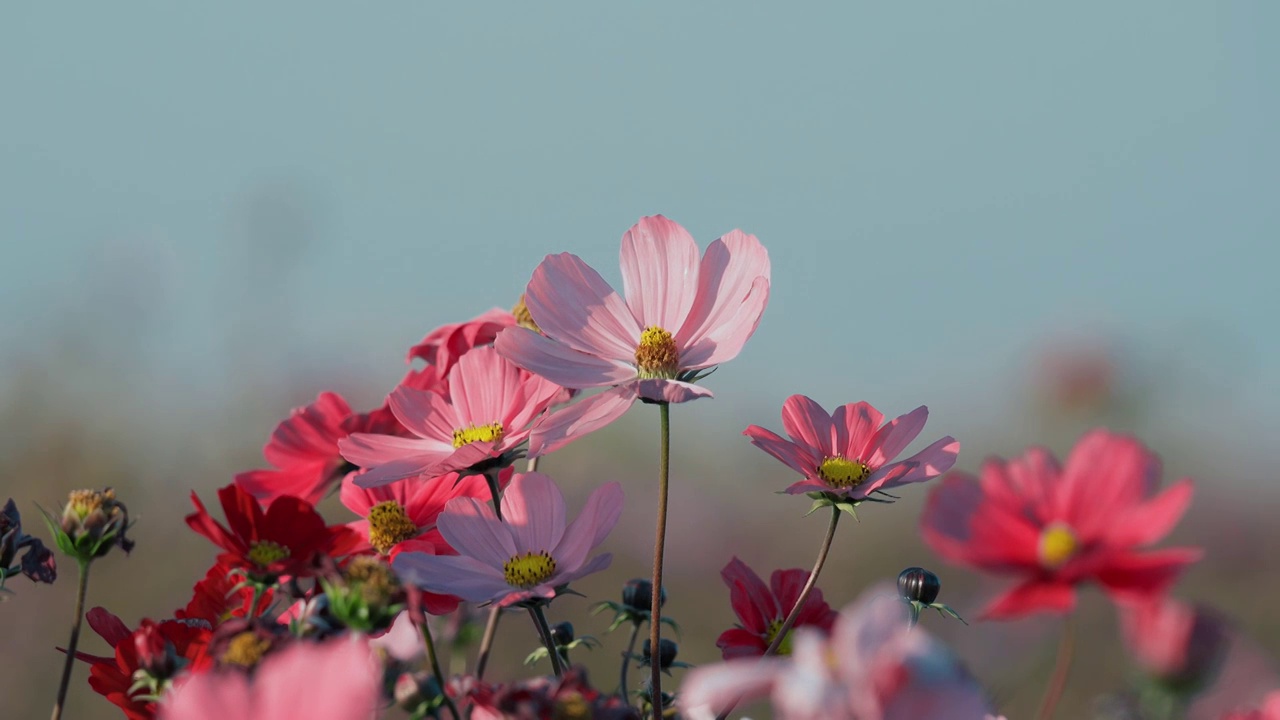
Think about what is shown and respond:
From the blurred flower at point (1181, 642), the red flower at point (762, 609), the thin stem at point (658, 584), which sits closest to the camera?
the blurred flower at point (1181, 642)

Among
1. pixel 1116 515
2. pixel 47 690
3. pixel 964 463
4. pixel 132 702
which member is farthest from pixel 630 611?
pixel 964 463

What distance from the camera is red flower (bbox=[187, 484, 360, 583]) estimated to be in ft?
2.30

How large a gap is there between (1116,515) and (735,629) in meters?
0.43

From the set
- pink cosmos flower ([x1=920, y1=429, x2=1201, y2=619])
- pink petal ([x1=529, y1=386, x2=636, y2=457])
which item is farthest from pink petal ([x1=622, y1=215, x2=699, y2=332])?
pink cosmos flower ([x1=920, y1=429, x2=1201, y2=619])

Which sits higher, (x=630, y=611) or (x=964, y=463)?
(x=630, y=611)

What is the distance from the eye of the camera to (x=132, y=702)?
26.6 inches

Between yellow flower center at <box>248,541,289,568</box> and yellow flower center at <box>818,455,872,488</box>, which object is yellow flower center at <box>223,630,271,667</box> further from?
yellow flower center at <box>818,455,872,488</box>

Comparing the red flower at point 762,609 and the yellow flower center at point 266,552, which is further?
the red flower at point 762,609

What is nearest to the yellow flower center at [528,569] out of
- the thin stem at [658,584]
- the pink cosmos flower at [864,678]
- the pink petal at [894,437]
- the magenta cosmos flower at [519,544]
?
the magenta cosmos flower at [519,544]

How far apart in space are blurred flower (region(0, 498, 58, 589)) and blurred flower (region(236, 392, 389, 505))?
21cm

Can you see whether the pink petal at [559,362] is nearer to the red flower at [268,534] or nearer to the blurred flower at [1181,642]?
the red flower at [268,534]

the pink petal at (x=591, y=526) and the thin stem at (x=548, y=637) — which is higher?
the pink petal at (x=591, y=526)

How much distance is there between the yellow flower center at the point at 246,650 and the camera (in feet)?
1.66

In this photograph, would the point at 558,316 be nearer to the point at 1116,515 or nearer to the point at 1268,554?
the point at 1116,515
